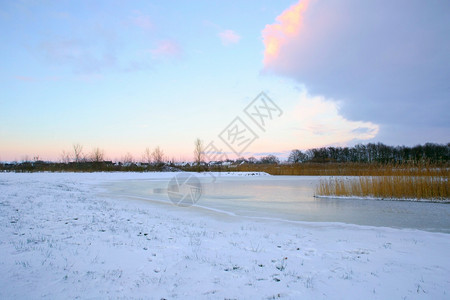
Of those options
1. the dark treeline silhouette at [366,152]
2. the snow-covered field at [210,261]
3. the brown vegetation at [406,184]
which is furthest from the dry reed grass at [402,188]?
the dark treeline silhouette at [366,152]

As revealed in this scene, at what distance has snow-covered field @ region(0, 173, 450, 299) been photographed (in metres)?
2.79

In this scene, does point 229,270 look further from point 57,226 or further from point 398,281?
point 57,226

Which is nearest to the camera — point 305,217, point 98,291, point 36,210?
point 98,291

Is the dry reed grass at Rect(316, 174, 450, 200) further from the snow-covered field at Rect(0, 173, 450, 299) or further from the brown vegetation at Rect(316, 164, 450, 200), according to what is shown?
the snow-covered field at Rect(0, 173, 450, 299)

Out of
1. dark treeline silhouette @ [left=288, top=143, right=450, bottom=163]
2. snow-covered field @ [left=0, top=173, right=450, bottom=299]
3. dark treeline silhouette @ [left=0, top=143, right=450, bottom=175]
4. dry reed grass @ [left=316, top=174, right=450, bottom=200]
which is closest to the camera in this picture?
snow-covered field @ [left=0, top=173, right=450, bottom=299]

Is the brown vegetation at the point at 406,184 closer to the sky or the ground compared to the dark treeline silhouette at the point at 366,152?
closer to the ground

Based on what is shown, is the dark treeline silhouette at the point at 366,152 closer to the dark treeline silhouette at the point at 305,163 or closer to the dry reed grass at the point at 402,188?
the dark treeline silhouette at the point at 305,163

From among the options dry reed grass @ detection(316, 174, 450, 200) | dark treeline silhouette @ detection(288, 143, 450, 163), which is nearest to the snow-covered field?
dry reed grass @ detection(316, 174, 450, 200)

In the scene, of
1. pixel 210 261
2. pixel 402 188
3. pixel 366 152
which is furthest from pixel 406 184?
pixel 366 152

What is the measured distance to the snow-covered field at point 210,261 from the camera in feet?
9.14

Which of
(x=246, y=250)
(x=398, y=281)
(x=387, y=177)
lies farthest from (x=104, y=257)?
(x=387, y=177)

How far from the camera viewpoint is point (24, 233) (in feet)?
14.4

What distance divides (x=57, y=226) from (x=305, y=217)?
5870mm

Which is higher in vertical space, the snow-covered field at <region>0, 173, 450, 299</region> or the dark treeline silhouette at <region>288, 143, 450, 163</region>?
the dark treeline silhouette at <region>288, 143, 450, 163</region>
